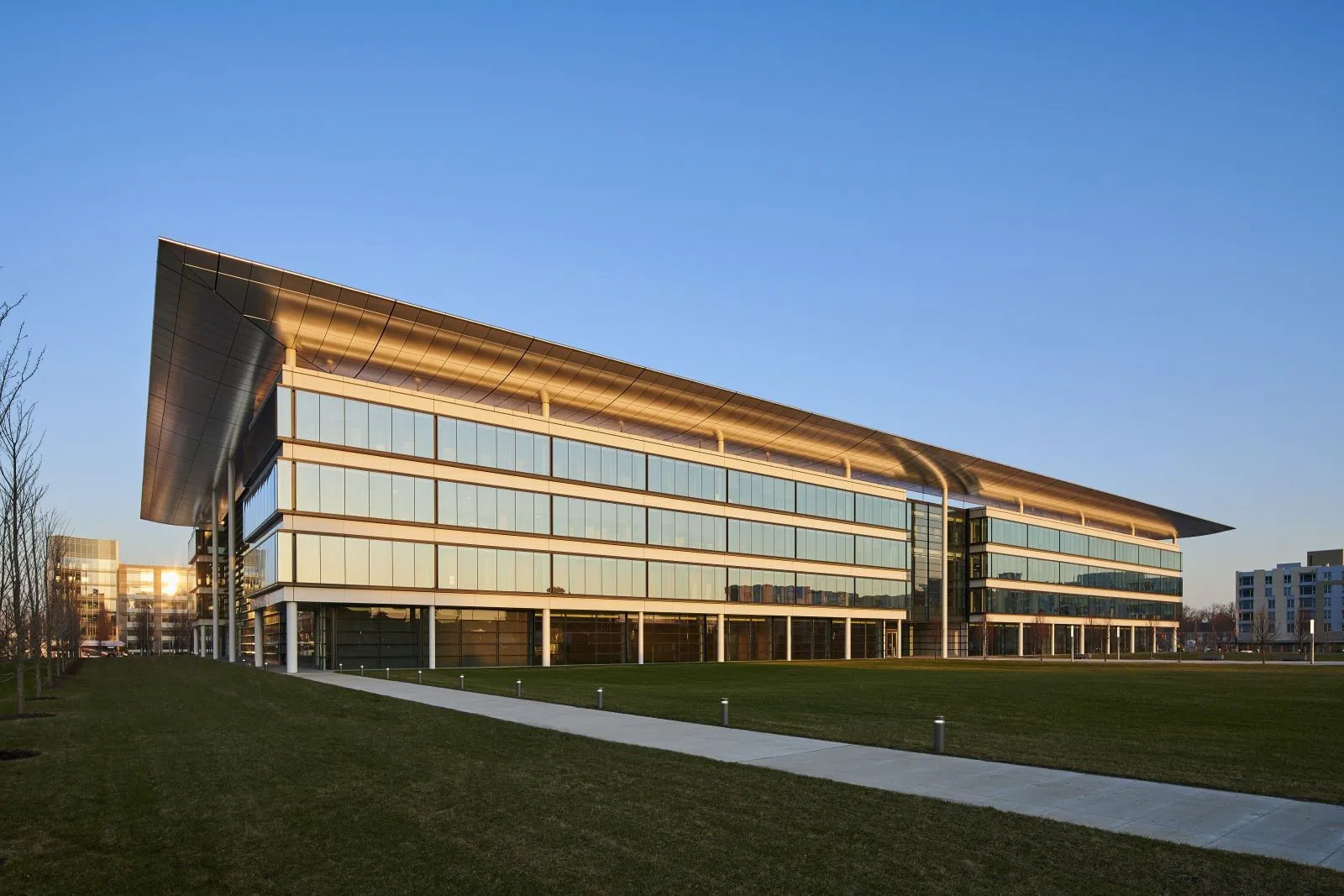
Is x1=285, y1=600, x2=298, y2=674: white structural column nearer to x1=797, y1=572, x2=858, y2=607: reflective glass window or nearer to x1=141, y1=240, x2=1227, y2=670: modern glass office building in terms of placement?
x1=141, y1=240, x2=1227, y2=670: modern glass office building

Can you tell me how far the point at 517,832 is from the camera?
10.5 meters

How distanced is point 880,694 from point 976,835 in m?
22.0

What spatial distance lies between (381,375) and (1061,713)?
4155 cm

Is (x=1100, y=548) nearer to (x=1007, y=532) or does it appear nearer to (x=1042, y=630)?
(x=1042, y=630)

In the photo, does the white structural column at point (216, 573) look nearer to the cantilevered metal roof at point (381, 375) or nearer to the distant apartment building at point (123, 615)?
the cantilevered metal roof at point (381, 375)

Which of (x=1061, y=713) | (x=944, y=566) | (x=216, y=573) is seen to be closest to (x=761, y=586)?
(x=944, y=566)

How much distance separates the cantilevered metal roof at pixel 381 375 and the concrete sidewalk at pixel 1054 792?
32.2 metres

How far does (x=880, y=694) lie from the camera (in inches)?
1240

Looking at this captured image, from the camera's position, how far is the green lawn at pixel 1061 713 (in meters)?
15.4

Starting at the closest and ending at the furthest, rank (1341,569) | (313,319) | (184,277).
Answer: (184,277) → (313,319) → (1341,569)

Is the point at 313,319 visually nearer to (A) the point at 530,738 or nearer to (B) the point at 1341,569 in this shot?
(A) the point at 530,738

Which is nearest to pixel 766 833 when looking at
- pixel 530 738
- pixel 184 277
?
pixel 530 738

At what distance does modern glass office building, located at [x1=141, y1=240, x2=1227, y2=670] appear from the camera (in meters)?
48.7

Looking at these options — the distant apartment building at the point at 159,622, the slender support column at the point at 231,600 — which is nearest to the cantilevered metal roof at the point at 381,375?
the slender support column at the point at 231,600
